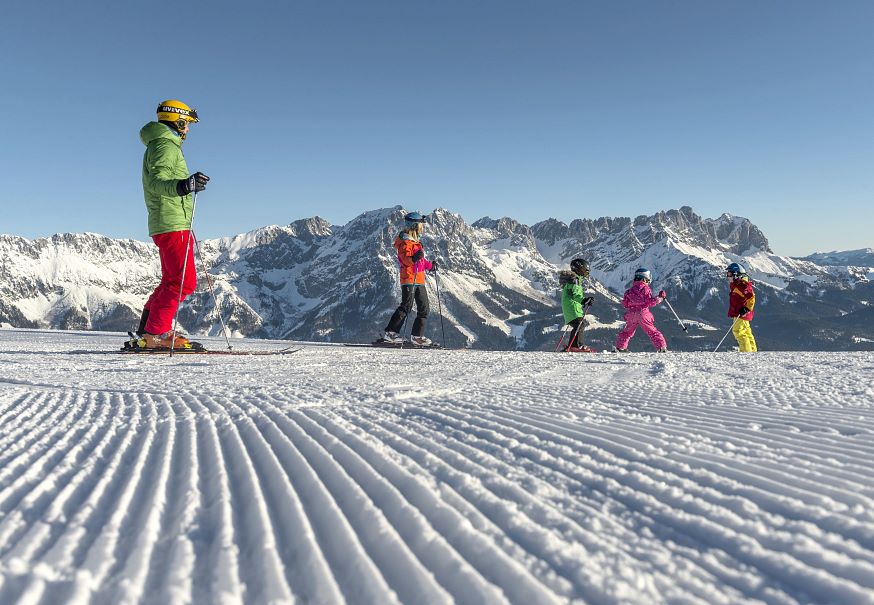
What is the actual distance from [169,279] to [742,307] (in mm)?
12010

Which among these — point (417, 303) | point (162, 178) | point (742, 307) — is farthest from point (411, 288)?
point (742, 307)

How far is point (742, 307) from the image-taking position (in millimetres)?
13055

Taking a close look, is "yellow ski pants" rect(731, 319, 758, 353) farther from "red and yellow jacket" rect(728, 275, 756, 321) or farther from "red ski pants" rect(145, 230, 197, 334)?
"red ski pants" rect(145, 230, 197, 334)

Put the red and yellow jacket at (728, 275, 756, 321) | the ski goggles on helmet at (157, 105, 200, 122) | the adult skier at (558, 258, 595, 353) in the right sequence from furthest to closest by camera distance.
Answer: the adult skier at (558, 258, 595, 353) < the red and yellow jacket at (728, 275, 756, 321) < the ski goggles on helmet at (157, 105, 200, 122)

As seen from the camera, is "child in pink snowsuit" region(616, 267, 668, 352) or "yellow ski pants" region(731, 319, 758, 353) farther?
"child in pink snowsuit" region(616, 267, 668, 352)

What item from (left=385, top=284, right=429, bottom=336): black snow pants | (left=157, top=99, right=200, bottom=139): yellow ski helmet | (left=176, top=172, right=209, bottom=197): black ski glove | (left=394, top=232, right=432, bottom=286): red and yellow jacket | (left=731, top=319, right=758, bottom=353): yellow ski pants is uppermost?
(left=157, top=99, right=200, bottom=139): yellow ski helmet

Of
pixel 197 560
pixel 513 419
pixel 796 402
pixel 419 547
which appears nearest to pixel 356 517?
pixel 419 547

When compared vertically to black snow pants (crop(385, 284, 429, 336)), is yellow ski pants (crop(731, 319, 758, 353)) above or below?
below

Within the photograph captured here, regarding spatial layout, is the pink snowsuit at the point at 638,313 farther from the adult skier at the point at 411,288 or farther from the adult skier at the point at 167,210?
A: the adult skier at the point at 167,210

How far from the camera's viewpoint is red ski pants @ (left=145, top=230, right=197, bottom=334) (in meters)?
8.51

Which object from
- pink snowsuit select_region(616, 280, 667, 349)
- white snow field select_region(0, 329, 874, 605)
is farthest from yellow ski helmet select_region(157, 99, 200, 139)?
pink snowsuit select_region(616, 280, 667, 349)

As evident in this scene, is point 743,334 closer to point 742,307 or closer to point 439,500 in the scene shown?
point 742,307

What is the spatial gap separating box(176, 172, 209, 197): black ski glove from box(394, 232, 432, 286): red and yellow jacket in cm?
448

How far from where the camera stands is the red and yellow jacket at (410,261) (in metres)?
11.8
